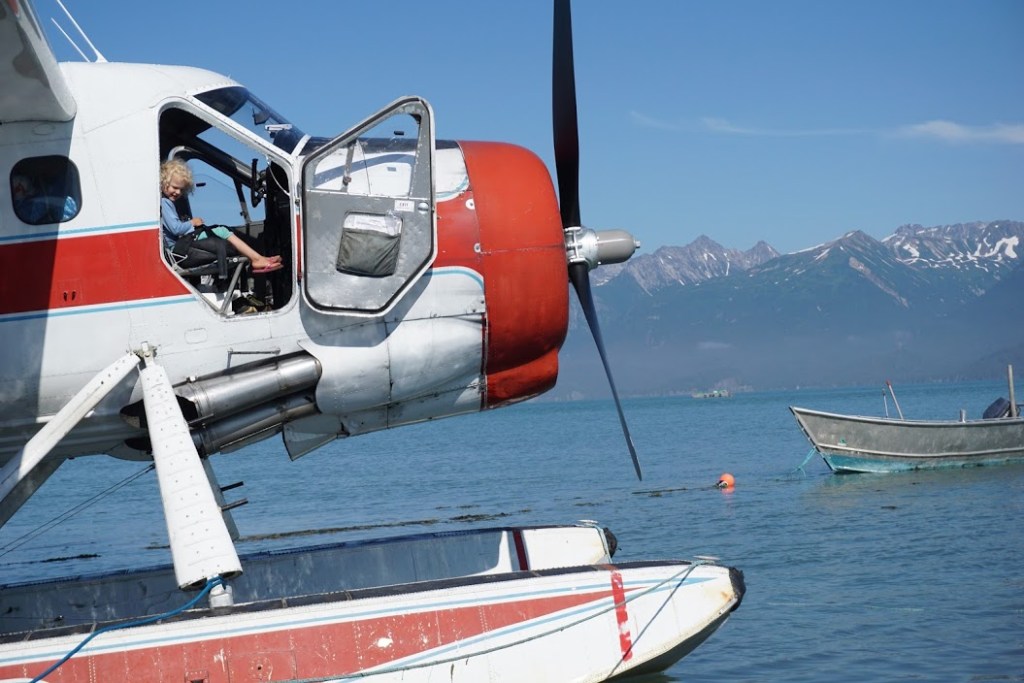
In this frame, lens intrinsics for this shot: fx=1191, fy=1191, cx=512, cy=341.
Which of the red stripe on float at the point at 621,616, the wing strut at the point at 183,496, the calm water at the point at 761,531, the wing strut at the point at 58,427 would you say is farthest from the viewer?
the calm water at the point at 761,531

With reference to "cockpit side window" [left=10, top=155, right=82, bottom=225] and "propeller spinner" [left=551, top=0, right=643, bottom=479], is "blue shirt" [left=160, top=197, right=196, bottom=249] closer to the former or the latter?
"cockpit side window" [left=10, top=155, right=82, bottom=225]

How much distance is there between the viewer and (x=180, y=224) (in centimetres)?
870

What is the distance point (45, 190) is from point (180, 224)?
0.94 meters

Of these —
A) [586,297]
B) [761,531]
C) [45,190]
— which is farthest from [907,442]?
[45,190]

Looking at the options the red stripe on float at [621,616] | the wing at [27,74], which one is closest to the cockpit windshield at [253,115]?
the wing at [27,74]

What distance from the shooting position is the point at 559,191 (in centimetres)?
1022

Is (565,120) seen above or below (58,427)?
above

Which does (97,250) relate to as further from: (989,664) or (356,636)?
(989,664)

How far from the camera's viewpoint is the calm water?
452 inches

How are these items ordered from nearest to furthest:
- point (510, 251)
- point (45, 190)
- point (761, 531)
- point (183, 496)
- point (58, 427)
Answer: point (183, 496), point (58, 427), point (45, 190), point (510, 251), point (761, 531)

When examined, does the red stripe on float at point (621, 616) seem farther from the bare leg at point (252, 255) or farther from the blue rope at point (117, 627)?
the bare leg at point (252, 255)

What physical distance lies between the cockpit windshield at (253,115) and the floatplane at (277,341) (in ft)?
0.07

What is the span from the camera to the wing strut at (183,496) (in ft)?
24.9

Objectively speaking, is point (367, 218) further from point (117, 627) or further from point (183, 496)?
point (117, 627)
